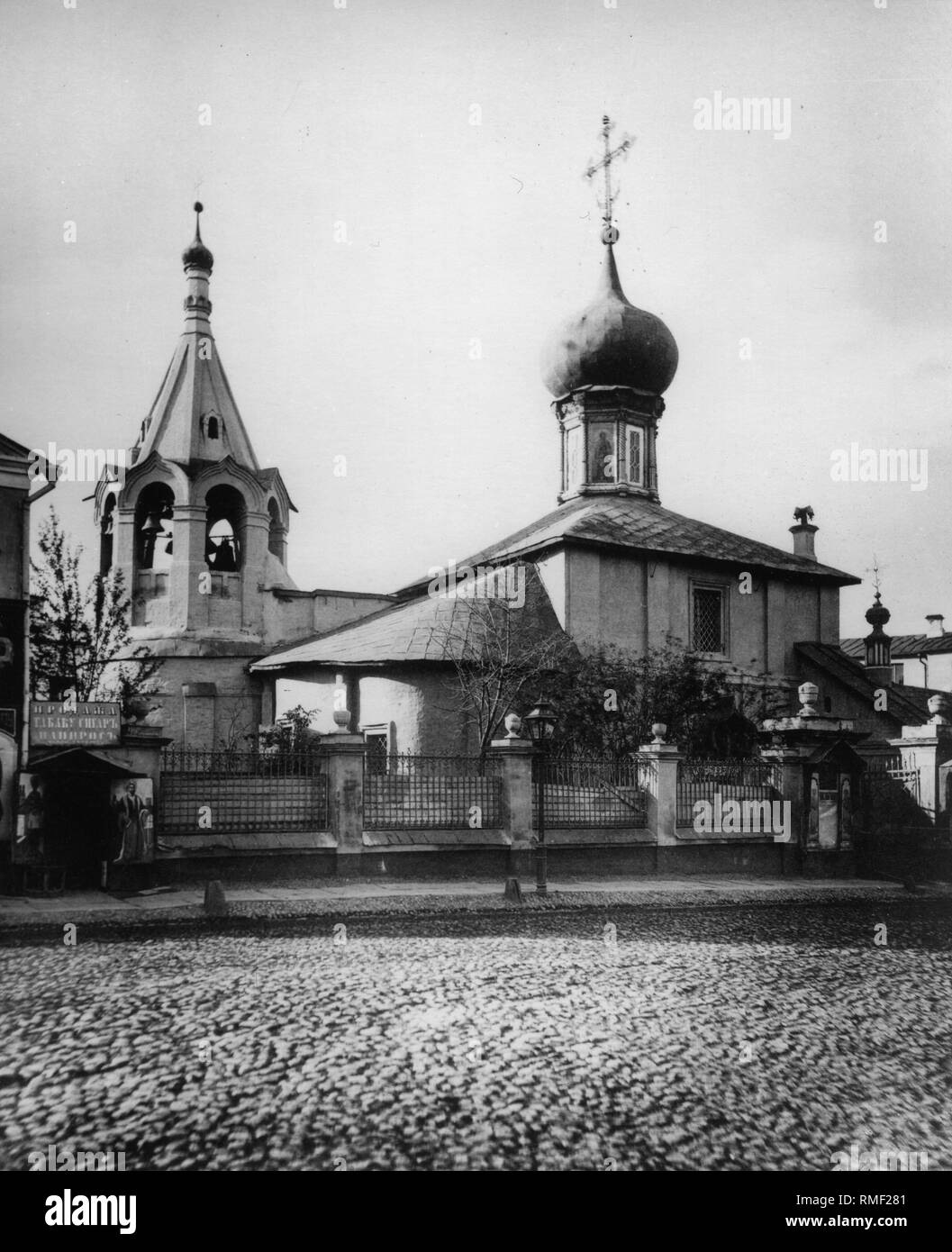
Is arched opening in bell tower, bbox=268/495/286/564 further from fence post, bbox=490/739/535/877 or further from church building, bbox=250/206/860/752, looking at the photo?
fence post, bbox=490/739/535/877

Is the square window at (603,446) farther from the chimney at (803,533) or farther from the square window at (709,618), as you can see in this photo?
the chimney at (803,533)

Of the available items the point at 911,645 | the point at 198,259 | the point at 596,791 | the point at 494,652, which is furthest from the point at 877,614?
the point at 198,259

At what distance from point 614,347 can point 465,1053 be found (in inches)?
1001

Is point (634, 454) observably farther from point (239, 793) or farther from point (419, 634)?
point (239, 793)

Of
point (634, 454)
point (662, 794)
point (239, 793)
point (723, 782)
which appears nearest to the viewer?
point (239, 793)

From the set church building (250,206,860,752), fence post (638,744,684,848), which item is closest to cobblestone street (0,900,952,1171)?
fence post (638,744,684,848)

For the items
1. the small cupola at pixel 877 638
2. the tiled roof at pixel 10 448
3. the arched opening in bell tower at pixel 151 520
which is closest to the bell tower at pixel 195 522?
the arched opening in bell tower at pixel 151 520

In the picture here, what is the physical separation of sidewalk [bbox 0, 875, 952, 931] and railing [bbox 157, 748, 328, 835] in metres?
0.90

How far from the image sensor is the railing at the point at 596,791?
1683 centimetres

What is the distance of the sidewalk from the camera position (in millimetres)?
11930

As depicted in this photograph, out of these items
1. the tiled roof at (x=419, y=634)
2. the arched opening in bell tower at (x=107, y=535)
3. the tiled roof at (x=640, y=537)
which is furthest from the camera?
the arched opening in bell tower at (x=107, y=535)

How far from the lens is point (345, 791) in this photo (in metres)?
15.4

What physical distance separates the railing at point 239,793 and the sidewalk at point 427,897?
90 cm
